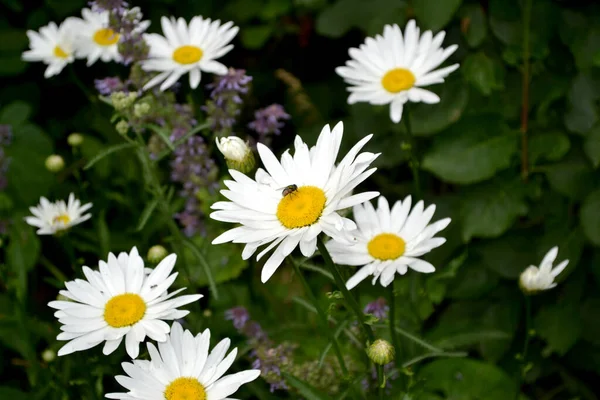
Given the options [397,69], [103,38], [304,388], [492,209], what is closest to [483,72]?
[397,69]

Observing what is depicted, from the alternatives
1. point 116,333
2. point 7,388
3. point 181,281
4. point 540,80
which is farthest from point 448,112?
point 7,388

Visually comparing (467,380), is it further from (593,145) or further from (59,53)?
(59,53)

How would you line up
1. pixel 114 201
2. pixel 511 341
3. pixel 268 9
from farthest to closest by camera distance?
pixel 268 9 → pixel 114 201 → pixel 511 341

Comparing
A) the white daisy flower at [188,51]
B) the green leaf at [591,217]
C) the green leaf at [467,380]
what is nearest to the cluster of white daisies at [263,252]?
the white daisy flower at [188,51]

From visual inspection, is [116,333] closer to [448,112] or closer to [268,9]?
[448,112]

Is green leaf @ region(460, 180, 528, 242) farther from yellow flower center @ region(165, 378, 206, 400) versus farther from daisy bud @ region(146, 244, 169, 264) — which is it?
yellow flower center @ region(165, 378, 206, 400)

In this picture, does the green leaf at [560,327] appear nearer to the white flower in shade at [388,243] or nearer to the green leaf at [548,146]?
the green leaf at [548,146]

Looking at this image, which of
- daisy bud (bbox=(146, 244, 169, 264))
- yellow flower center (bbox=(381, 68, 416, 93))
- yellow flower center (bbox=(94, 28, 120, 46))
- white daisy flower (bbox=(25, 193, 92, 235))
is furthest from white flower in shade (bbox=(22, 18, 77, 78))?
yellow flower center (bbox=(381, 68, 416, 93))

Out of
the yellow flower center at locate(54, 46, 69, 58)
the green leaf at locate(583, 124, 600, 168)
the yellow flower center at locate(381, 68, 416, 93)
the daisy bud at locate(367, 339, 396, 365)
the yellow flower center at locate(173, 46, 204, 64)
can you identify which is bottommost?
the daisy bud at locate(367, 339, 396, 365)
